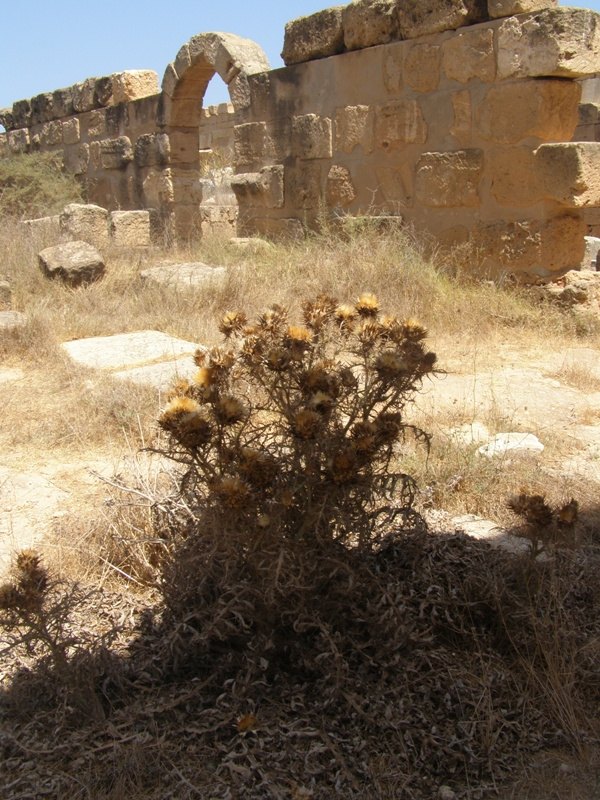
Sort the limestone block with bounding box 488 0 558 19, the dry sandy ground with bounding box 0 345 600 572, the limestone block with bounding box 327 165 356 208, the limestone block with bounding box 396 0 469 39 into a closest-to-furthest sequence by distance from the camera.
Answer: the dry sandy ground with bounding box 0 345 600 572 → the limestone block with bounding box 488 0 558 19 → the limestone block with bounding box 396 0 469 39 → the limestone block with bounding box 327 165 356 208

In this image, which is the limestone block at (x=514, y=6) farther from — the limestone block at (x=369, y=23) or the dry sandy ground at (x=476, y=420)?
the dry sandy ground at (x=476, y=420)

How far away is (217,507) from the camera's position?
186 cm

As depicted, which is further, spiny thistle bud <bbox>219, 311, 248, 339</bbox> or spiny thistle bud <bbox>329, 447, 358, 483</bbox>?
spiny thistle bud <bbox>219, 311, 248, 339</bbox>

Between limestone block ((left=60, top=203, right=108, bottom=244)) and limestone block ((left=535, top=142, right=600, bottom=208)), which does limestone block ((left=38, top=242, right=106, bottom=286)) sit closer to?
limestone block ((left=60, top=203, right=108, bottom=244))

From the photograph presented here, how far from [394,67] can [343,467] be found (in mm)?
6097

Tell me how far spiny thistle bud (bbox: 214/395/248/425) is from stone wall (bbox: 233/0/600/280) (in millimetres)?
4825

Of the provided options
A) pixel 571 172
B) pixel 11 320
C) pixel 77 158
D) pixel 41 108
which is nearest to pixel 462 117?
pixel 571 172

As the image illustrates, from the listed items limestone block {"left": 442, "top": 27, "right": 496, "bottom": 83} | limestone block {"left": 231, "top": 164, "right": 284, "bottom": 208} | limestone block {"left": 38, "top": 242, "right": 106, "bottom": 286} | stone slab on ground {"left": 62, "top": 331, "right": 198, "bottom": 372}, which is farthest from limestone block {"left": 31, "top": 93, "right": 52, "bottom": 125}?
stone slab on ground {"left": 62, "top": 331, "right": 198, "bottom": 372}

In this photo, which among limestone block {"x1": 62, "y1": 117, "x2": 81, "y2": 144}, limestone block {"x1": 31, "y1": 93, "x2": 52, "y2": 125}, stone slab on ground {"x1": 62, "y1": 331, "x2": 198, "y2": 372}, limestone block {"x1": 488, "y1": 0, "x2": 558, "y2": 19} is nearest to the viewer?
stone slab on ground {"x1": 62, "y1": 331, "x2": 198, "y2": 372}

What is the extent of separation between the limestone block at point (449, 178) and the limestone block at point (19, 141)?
31.3ft

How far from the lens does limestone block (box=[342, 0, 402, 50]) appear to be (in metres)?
6.90

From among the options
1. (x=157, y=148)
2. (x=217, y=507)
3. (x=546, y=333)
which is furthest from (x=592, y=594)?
(x=157, y=148)

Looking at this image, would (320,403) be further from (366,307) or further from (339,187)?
(339,187)

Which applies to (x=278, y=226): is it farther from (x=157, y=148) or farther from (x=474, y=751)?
(x=474, y=751)
